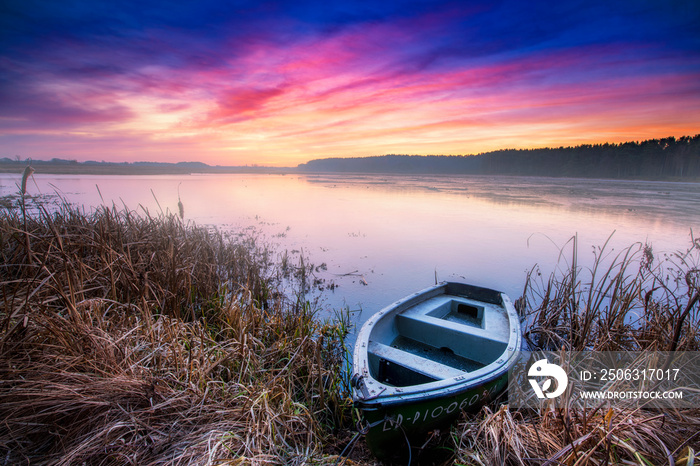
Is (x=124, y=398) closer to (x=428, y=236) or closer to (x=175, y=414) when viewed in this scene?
(x=175, y=414)

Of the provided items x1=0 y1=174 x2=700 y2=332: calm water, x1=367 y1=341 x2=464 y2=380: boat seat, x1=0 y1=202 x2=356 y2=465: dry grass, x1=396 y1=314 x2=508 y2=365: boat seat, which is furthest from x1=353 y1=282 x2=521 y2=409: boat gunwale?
x1=0 y1=174 x2=700 y2=332: calm water

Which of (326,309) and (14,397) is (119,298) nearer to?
(14,397)

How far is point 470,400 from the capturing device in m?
3.53

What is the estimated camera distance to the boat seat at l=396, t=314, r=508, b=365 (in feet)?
15.5

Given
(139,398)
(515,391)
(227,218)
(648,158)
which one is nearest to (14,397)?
(139,398)

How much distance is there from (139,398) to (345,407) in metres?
2.35

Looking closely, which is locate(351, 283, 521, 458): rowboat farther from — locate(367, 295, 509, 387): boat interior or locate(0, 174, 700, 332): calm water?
locate(0, 174, 700, 332): calm water

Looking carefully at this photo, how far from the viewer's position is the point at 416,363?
410cm

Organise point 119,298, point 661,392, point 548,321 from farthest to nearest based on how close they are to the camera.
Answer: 1. point 548,321
2. point 119,298
3. point 661,392

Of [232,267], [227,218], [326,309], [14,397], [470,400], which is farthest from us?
[227,218]

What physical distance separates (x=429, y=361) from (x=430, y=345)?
4.03ft

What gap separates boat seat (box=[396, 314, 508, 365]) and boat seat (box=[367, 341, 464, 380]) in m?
1.06

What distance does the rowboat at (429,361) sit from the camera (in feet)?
10.2

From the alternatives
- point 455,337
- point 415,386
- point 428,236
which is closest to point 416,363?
point 415,386
